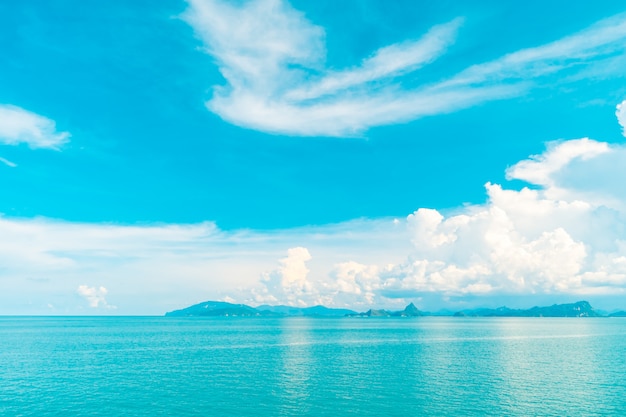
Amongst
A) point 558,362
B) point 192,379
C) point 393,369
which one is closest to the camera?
point 192,379

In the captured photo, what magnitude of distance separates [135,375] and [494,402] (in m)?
86.2

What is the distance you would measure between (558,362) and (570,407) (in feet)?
209

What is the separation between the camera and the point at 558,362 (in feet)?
435

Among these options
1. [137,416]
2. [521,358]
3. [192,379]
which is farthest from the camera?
[521,358]

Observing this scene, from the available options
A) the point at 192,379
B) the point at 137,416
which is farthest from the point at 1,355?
the point at 137,416

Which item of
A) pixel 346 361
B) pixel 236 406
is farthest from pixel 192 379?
pixel 346 361

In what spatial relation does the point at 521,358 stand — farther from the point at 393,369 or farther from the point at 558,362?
the point at 393,369

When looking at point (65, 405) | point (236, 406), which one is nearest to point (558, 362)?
point (236, 406)

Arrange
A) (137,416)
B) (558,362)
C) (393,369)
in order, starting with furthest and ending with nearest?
1. (558,362)
2. (393,369)
3. (137,416)

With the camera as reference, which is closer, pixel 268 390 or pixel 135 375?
pixel 268 390

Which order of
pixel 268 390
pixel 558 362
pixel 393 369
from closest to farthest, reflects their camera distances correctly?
pixel 268 390 < pixel 393 369 < pixel 558 362

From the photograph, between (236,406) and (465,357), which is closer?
(236,406)

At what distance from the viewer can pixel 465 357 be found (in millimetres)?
144250

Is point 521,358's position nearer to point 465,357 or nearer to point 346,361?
point 465,357
